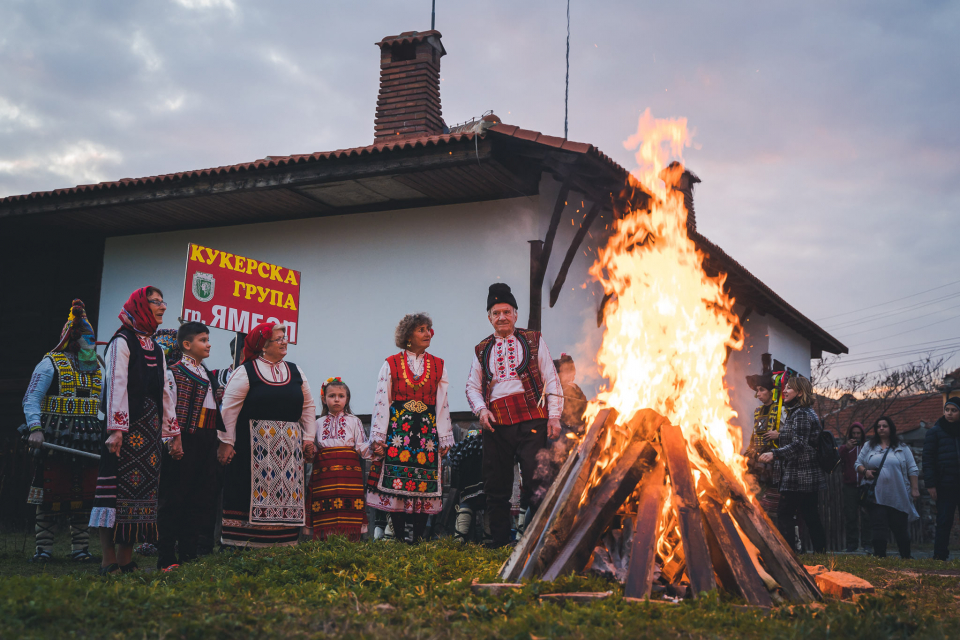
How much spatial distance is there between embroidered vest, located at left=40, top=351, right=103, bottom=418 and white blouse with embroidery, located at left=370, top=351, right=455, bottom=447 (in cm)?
274

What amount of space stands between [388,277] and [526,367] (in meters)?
5.37

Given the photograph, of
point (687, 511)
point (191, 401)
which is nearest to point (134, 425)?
point (191, 401)

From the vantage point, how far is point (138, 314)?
5703 mm

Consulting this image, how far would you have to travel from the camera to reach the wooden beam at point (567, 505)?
4.62 metres

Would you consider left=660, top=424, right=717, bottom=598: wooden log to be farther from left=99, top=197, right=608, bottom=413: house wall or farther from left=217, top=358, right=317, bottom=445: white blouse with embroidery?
left=99, top=197, right=608, bottom=413: house wall

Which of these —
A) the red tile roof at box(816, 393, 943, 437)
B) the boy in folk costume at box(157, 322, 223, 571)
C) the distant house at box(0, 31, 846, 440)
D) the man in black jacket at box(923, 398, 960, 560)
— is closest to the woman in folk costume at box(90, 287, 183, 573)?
the boy in folk costume at box(157, 322, 223, 571)

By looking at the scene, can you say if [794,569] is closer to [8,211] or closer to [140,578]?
[140,578]

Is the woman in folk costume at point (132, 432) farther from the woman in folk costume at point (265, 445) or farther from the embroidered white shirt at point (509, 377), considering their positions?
the embroidered white shirt at point (509, 377)

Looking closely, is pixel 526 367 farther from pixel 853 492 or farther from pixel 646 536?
pixel 853 492

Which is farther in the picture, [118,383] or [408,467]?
[408,467]

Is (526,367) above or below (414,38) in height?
below

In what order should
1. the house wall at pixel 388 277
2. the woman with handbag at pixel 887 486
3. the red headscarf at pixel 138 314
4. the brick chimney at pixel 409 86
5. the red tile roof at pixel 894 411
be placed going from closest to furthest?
the red headscarf at pixel 138 314 → the woman with handbag at pixel 887 486 → the house wall at pixel 388 277 → the brick chimney at pixel 409 86 → the red tile roof at pixel 894 411

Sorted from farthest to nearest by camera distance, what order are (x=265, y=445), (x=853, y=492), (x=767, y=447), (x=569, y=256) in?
1. (x=853, y=492)
2. (x=569, y=256)
3. (x=767, y=447)
4. (x=265, y=445)

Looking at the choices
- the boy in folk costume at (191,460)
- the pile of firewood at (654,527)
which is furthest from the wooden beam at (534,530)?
the boy in folk costume at (191,460)
